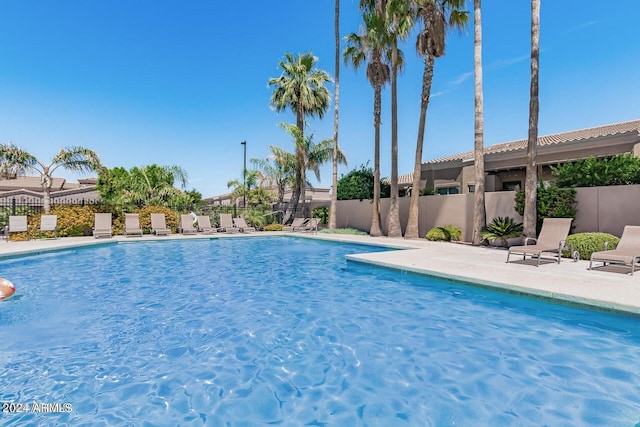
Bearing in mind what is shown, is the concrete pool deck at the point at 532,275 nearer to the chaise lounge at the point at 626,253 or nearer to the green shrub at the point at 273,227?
the chaise lounge at the point at 626,253

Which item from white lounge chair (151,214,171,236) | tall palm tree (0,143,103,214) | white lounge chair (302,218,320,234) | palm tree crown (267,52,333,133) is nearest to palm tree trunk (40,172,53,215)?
tall palm tree (0,143,103,214)

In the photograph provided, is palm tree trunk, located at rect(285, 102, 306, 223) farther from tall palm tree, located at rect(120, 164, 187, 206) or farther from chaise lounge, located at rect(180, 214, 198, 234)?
tall palm tree, located at rect(120, 164, 187, 206)

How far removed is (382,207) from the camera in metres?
19.3

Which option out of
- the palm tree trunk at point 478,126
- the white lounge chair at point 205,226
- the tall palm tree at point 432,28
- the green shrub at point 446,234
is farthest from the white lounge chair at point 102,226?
A: the palm tree trunk at point 478,126

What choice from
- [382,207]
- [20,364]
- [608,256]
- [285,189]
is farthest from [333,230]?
[20,364]

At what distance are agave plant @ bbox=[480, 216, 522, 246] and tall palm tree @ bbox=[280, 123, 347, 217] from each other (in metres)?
11.0

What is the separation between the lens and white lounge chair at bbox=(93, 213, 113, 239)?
1557 centimetres

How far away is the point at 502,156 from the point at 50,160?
2106 cm

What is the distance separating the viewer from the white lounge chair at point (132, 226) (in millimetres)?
16484

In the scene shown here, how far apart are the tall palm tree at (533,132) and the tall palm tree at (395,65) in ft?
18.5

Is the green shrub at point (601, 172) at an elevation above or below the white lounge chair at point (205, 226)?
above

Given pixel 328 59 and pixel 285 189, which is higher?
pixel 328 59

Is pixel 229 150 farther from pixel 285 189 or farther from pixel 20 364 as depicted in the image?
pixel 20 364

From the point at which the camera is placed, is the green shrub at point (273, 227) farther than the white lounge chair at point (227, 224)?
Yes
